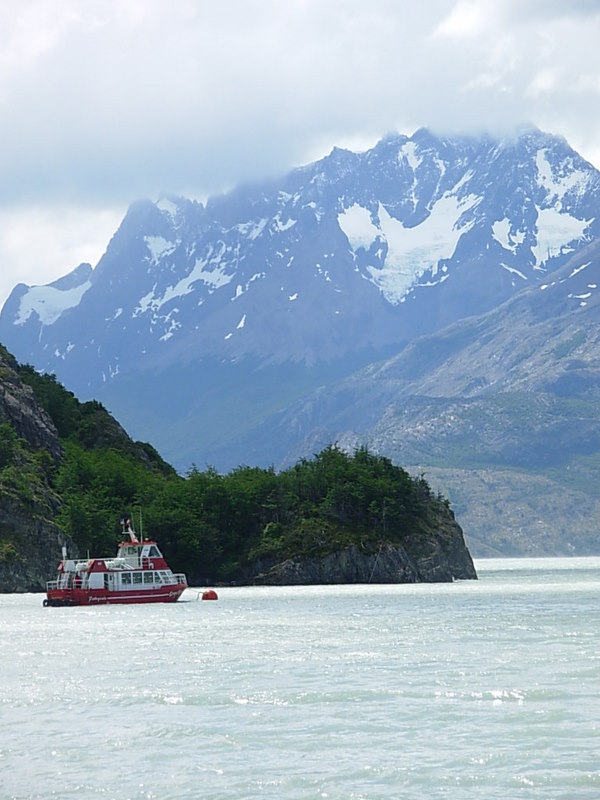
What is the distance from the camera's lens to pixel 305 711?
204 feet

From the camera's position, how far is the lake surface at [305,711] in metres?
48.8

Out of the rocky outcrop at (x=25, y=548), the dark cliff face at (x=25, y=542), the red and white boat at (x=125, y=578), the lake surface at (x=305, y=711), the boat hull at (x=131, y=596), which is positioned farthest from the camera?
the dark cliff face at (x=25, y=542)

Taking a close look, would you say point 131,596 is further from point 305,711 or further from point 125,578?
point 305,711

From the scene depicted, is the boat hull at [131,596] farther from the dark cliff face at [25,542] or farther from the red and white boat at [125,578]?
the dark cliff face at [25,542]

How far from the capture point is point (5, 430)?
19788 centimetres

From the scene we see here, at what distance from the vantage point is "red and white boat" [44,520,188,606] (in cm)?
15262

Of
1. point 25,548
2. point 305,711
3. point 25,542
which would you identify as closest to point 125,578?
point 25,548

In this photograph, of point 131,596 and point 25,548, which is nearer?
point 131,596

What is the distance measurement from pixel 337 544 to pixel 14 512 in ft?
138

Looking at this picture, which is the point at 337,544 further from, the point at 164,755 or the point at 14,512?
the point at 164,755

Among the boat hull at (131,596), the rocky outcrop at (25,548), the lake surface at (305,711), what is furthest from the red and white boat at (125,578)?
the lake surface at (305,711)

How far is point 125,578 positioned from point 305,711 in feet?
311

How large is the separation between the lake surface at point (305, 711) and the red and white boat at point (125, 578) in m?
40.8

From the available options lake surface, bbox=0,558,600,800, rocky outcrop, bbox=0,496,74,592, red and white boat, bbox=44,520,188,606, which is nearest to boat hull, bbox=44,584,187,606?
red and white boat, bbox=44,520,188,606
